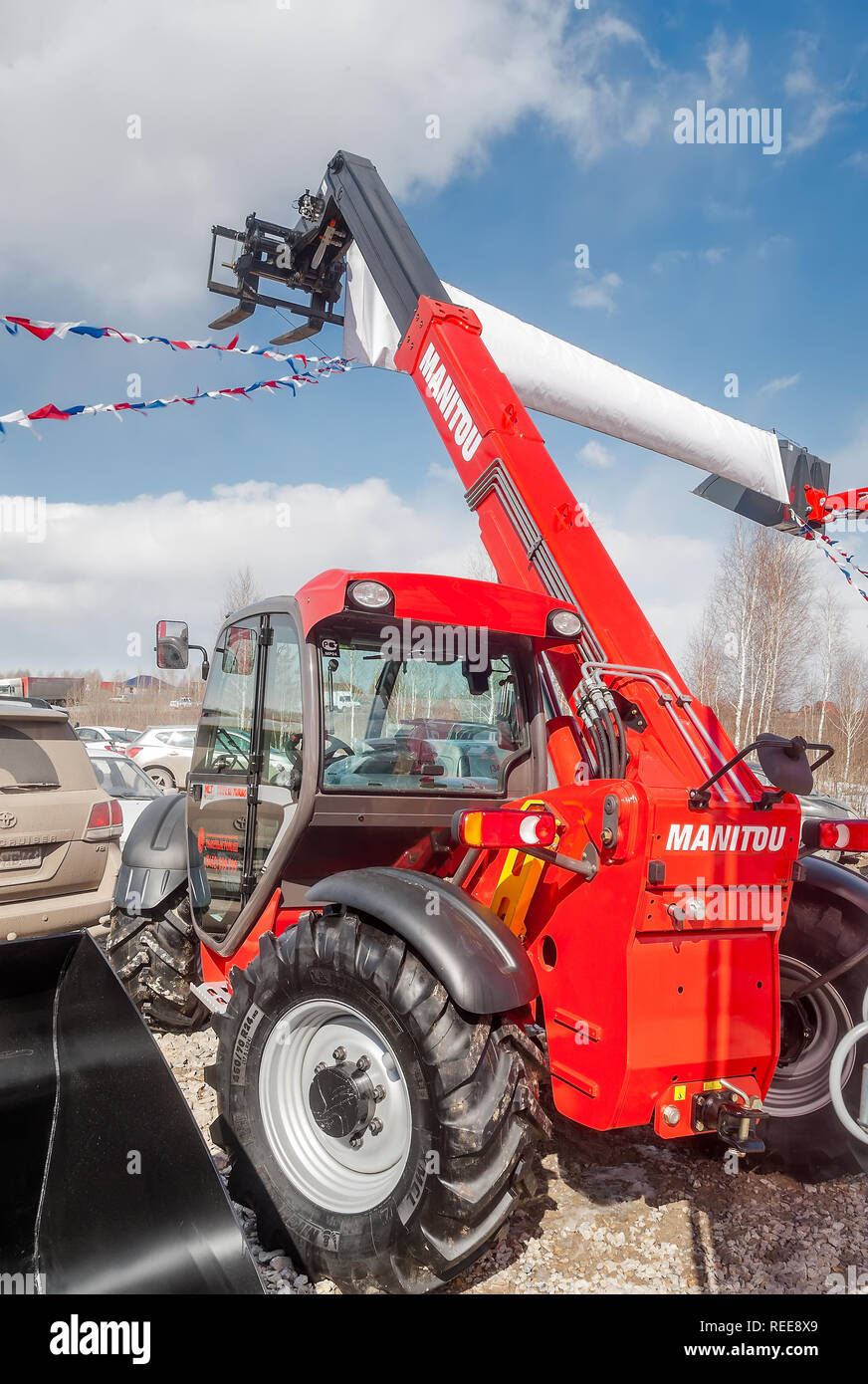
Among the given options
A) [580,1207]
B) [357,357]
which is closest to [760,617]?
[357,357]

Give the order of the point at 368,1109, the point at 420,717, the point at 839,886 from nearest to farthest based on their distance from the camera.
Answer: 1. the point at 368,1109
2. the point at 839,886
3. the point at 420,717

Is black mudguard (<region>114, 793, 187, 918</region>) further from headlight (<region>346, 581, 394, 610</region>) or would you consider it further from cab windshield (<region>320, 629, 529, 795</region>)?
headlight (<region>346, 581, 394, 610</region>)

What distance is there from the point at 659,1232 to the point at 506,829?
1774 millimetres

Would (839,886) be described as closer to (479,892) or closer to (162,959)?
(479,892)

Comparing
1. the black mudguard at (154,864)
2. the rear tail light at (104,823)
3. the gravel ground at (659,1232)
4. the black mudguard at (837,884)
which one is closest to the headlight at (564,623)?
the black mudguard at (837,884)

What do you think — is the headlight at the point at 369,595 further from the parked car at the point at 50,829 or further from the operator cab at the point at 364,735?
the parked car at the point at 50,829

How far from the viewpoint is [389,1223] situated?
260cm

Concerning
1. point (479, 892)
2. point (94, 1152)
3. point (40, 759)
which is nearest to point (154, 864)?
point (40, 759)

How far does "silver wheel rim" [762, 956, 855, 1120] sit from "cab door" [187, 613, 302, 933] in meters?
2.11

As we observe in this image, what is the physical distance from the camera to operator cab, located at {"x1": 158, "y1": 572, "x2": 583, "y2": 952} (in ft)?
11.1

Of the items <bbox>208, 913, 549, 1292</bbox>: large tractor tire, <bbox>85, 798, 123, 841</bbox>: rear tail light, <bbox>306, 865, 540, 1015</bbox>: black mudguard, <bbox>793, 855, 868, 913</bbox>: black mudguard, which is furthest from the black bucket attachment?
<bbox>85, 798, 123, 841</bbox>: rear tail light

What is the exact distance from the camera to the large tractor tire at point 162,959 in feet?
15.2

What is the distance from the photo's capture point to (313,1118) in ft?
9.94
